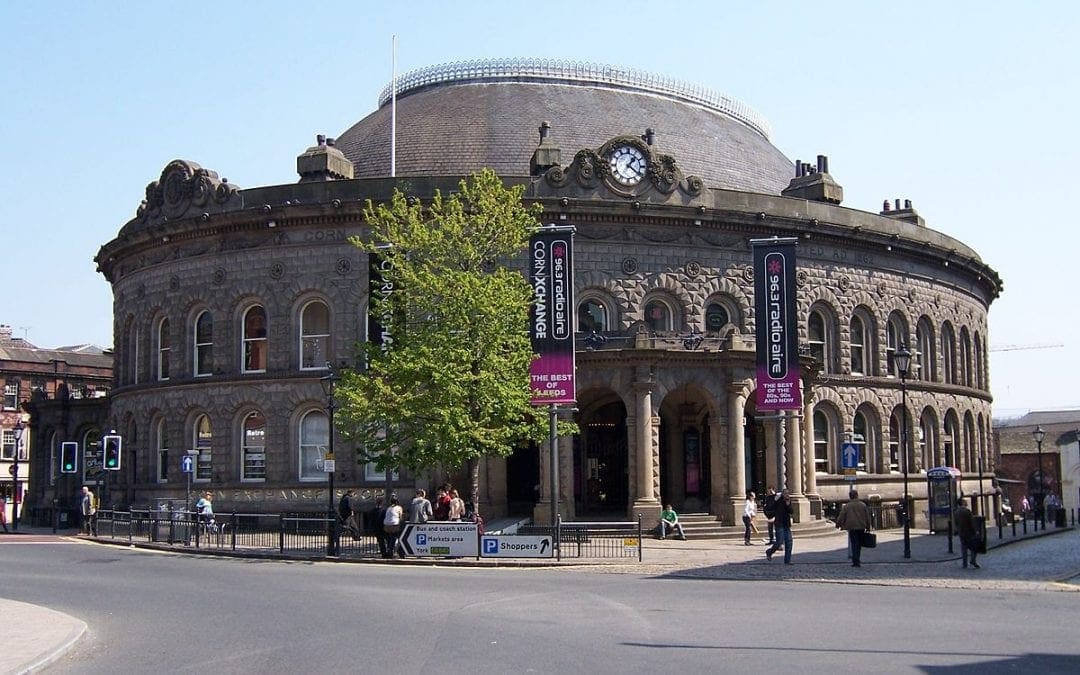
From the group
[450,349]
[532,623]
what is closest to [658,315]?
[450,349]

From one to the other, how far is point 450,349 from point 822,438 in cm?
1938

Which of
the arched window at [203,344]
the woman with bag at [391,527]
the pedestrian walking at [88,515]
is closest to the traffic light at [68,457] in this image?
the pedestrian walking at [88,515]

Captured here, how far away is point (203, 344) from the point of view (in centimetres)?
4153

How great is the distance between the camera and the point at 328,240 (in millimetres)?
39125

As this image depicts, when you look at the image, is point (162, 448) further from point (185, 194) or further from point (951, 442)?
point (951, 442)

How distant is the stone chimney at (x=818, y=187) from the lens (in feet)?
144

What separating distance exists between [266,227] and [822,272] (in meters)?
20.0

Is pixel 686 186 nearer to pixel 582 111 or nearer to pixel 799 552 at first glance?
pixel 582 111

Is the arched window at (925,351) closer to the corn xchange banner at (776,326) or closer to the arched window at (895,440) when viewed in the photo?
the arched window at (895,440)

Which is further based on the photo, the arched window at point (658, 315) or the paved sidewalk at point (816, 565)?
the arched window at point (658, 315)

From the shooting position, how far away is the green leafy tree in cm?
2956

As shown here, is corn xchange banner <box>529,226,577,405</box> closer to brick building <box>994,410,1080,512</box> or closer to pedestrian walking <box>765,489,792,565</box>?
pedestrian walking <box>765,489,792,565</box>

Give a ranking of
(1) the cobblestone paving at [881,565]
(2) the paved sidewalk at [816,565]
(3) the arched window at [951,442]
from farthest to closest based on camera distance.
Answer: (3) the arched window at [951,442]
(1) the cobblestone paving at [881,565]
(2) the paved sidewalk at [816,565]

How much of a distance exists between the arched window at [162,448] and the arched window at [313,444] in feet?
20.6
